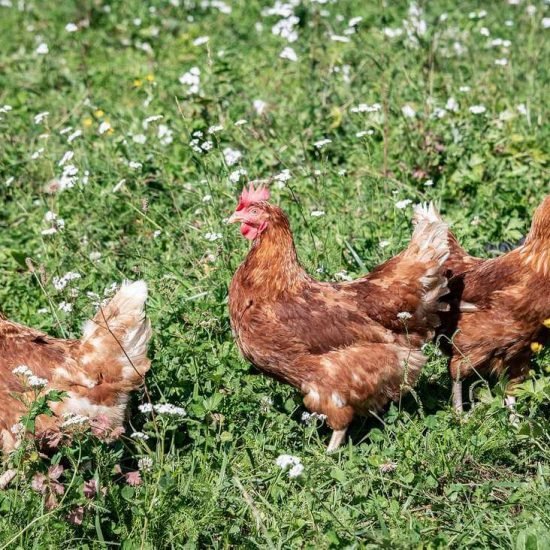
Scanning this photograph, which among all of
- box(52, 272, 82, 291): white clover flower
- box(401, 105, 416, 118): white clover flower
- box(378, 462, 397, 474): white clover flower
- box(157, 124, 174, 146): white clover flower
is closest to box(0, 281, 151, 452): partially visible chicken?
box(52, 272, 82, 291): white clover flower

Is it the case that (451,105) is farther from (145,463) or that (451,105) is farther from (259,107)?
(145,463)

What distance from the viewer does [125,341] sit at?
468 centimetres

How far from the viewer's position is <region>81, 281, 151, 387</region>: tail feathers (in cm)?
470

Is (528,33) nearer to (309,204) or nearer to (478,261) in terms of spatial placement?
(309,204)

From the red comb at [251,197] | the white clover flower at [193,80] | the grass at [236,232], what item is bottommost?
the grass at [236,232]

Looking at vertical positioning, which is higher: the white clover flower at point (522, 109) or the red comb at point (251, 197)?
the red comb at point (251, 197)

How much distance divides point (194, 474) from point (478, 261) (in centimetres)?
200

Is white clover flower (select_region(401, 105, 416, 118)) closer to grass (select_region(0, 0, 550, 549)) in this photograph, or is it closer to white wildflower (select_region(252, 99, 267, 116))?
grass (select_region(0, 0, 550, 549))

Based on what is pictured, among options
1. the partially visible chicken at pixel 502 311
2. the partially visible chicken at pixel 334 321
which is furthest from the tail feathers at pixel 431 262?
the partially visible chicken at pixel 502 311

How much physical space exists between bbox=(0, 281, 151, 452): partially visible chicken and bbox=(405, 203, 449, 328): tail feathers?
139cm

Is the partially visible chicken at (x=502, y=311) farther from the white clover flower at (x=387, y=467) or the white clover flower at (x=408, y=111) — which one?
the white clover flower at (x=408, y=111)

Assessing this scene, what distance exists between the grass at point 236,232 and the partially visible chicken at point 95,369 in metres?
0.19

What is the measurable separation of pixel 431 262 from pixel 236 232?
5.18ft

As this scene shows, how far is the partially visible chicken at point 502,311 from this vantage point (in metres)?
5.13
